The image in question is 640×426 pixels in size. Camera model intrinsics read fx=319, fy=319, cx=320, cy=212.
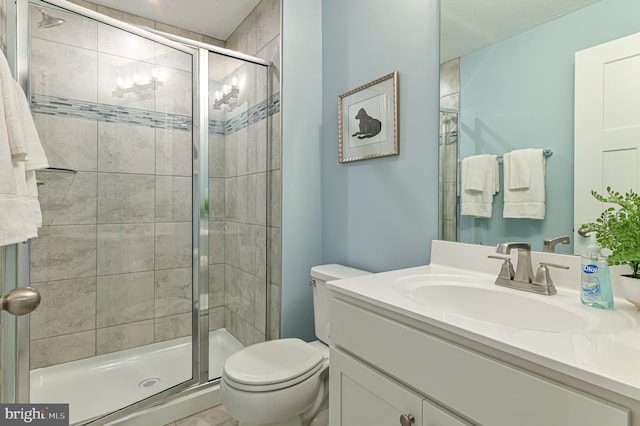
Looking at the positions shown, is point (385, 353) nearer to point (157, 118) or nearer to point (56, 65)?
point (157, 118)

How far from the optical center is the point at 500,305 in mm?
957

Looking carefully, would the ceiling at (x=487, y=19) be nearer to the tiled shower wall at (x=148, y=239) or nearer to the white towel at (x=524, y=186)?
the white towel at (x=524, y=186)

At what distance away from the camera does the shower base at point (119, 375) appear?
63.9 inches

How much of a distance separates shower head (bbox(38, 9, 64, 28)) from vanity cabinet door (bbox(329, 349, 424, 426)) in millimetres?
1959

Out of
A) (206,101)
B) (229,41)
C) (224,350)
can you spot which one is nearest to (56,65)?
(206,101)

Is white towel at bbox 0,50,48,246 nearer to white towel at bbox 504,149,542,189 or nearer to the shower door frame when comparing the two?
the shower door frame

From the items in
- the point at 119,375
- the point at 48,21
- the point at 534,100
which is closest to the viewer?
the point at 534,100

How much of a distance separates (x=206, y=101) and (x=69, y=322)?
155 centimetres

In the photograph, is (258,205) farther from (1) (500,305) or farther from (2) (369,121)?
(1) (500,305)

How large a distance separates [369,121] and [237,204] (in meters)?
0.99

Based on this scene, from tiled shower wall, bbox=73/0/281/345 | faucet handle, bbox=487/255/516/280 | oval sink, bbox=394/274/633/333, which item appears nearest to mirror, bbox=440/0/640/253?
faucet handle, bbox=487/255/516/280

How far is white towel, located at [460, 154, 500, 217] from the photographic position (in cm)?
116

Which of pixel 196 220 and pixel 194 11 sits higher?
pixel 194 11

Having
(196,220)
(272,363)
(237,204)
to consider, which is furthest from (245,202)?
(272,363)
